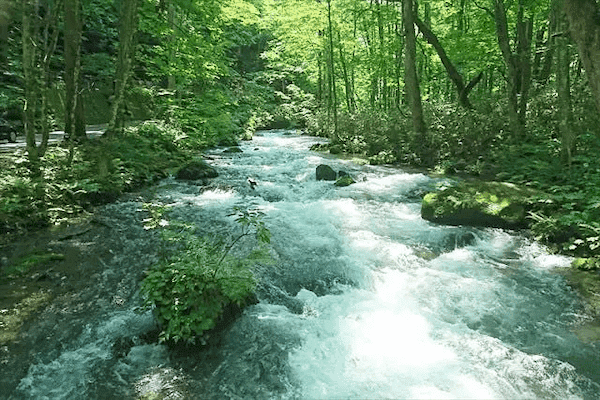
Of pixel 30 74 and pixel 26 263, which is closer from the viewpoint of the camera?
pixel 26 263

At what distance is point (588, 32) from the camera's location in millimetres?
4215

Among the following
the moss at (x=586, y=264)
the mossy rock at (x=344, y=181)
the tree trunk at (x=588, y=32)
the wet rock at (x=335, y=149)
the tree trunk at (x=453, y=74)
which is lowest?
the moss at (x=586, y=264)

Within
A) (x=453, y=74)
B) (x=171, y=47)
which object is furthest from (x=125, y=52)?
(x=453, y=74)

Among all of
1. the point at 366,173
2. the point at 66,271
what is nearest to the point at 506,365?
the point at 66,271

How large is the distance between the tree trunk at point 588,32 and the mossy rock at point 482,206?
15.3ft

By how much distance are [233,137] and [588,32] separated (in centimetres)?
2082

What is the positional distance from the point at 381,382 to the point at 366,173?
10.3 meters

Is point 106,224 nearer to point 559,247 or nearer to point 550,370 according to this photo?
point 550,370

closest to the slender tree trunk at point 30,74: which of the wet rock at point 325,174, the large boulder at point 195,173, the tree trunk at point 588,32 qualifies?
the large boulder at point 195,173

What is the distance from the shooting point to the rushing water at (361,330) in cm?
420

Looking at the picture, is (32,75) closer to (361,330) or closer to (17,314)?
(17,314)

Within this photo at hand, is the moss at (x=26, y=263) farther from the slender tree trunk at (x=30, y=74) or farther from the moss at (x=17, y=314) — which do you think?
the slender tree trunk at (x=30, y=74)

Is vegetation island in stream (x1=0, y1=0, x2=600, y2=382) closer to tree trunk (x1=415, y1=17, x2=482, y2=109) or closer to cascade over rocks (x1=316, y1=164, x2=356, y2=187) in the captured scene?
tree trunk (x1=415, y1=17, x2=482, y2=109)

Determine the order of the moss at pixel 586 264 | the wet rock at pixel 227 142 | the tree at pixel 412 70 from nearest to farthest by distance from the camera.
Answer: the moss at pixel 586 264
the tree at pixel 412 70
the wet rock at pixel 227 142
